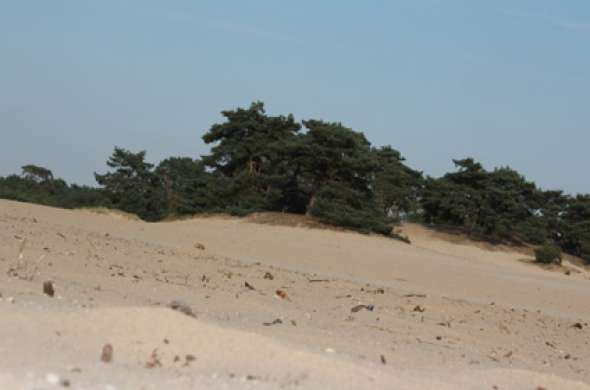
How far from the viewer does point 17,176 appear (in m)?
39.5

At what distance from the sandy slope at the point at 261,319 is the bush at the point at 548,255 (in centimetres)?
816

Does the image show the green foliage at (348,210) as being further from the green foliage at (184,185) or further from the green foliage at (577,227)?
the green foliage at (577,227)

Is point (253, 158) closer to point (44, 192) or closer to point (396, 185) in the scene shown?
point (396, 185)

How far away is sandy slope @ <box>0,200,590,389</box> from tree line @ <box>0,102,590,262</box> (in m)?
6.89

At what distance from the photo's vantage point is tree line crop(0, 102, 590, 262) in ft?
76.6

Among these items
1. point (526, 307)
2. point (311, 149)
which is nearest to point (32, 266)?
point (526, 307)

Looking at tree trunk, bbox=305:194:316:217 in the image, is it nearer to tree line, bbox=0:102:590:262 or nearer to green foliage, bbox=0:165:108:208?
tree line, bbox=0:102:590:262

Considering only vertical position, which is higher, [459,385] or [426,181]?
[426,181]

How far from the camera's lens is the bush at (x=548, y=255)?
81.4 feet

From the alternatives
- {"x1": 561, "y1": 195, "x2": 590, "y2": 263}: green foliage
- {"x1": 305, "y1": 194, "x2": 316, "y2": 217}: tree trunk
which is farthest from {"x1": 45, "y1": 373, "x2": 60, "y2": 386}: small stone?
{"x1": 561, "y1": 195, "x2": 590, "y2": 263}: green foliage

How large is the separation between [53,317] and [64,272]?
340cm

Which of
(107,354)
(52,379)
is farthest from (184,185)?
(52,379)

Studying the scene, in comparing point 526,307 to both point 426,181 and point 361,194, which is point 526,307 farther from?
point 426,181

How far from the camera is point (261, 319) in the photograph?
21.8ft
